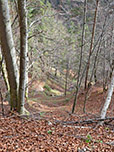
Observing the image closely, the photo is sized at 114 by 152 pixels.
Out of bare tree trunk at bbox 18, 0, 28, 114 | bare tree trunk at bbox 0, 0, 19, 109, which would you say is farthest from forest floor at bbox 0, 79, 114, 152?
bare tree trunk at bbox 0, 0, 19, 109

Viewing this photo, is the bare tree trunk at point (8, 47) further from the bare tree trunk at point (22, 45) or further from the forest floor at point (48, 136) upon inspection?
the forest floor at point (48, 136)

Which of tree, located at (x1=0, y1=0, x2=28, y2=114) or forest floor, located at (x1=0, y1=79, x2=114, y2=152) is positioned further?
tree, located at (x1=0, y1=0, x2=28, y2=114)

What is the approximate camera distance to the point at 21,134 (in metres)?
3.36

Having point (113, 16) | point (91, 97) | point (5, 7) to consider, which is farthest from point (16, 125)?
point (91, 97)

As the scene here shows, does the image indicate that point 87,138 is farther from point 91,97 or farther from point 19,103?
point 91,97

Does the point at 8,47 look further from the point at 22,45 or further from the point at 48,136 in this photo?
the point at 48,136

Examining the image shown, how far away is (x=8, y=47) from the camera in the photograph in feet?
11.5

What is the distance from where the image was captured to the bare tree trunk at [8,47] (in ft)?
10.3

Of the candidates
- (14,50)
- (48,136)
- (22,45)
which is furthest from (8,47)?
(48,136)

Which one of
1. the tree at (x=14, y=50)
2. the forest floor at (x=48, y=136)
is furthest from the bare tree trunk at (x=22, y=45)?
the forest floor at (x=48, y=136)

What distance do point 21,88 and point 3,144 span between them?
4.91ft

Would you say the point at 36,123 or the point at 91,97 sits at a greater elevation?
the point at 36,123

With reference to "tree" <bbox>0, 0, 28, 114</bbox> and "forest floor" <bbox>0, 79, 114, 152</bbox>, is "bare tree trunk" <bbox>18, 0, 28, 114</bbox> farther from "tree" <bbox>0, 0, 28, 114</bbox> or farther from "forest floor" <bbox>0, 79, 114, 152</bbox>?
"forest floor" <bbox>0, 79, 114, 152</bbox>

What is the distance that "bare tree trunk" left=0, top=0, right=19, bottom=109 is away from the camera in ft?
10.3
